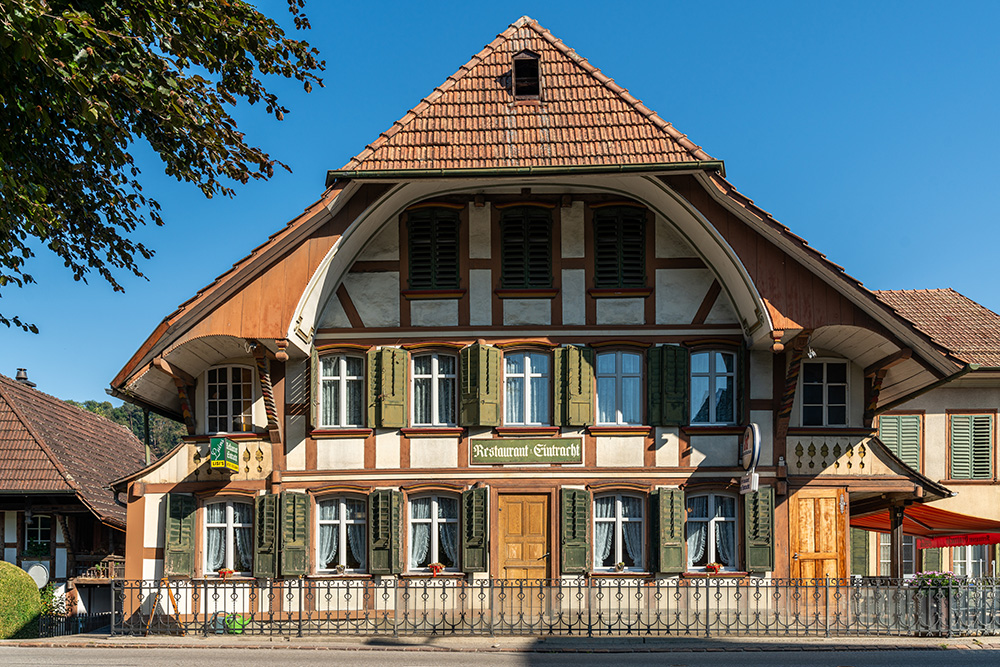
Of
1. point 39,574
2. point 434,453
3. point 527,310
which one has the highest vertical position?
point 527,310

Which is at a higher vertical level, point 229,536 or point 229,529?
point 229,529

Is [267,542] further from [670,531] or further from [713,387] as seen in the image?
[713,387]

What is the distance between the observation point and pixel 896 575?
1931 cm

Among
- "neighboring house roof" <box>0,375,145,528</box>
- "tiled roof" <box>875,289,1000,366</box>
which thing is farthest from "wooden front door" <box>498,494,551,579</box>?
"tiled roof" <box>875,289,1000,366</box>

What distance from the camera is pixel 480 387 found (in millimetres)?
18984

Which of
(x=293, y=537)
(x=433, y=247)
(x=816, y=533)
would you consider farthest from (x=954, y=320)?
(x=293, y=537)

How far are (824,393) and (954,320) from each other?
29.1ft

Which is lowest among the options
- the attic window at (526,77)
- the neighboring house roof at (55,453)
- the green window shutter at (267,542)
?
the green window shutter at (267,542)

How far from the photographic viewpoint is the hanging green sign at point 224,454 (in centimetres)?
1822

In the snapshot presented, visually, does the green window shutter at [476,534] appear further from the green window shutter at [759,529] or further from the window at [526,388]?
the green window shutter at [759,529]

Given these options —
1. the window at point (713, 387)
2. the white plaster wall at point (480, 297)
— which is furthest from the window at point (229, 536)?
the window at point (713, 387)

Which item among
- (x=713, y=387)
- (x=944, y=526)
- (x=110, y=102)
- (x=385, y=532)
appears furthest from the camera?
(x=944, y=526)

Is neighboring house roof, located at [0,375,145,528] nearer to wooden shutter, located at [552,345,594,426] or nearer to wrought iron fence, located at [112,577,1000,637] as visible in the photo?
wrought iron fence, located at [112,577,1000,637]

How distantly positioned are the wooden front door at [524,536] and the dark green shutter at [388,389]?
8.52 ft
